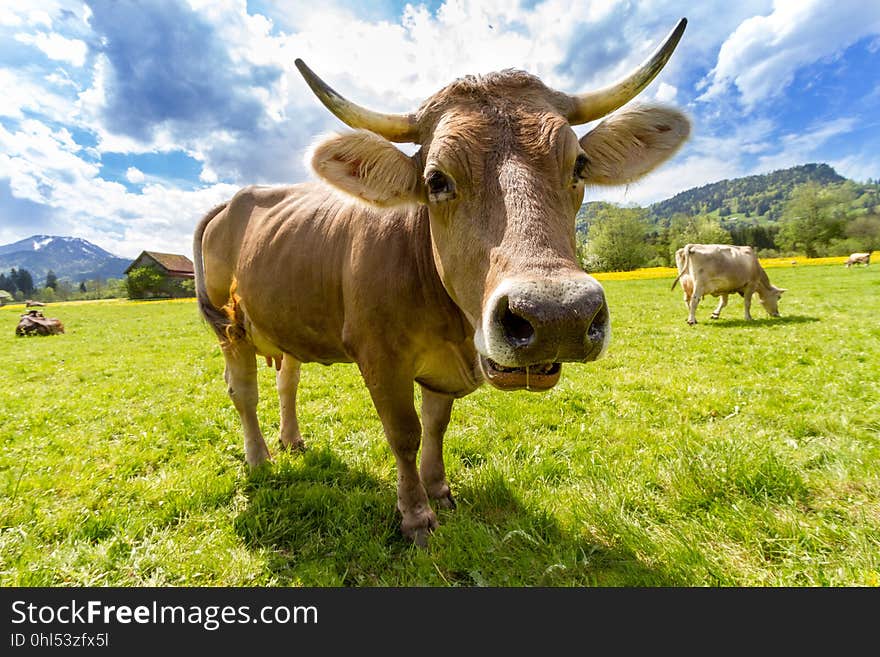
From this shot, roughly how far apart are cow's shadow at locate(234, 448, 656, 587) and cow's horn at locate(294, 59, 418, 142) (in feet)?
8.54

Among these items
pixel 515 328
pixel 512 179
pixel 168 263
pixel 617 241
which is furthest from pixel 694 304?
pixel 168 263

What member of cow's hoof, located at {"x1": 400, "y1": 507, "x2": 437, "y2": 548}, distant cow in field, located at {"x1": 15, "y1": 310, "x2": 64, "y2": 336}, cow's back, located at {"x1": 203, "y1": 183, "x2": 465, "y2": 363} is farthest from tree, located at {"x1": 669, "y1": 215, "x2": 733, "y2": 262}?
cow's hoof, located at {"x1": 400, "y1": 507, "x2": 437, "y2": 548}

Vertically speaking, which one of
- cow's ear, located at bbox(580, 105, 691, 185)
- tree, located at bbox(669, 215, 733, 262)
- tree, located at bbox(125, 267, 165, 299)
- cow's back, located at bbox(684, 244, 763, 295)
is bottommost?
cow's back, located at bbox(684, 244, 763, 295)

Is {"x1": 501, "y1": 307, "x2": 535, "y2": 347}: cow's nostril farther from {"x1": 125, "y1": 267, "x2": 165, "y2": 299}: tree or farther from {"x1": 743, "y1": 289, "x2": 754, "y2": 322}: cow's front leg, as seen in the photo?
{"x1": 125, "y1": 267, "x2": 165, "y2": 299}: tree

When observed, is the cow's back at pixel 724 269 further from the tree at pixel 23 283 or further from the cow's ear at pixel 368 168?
the tree at pixel 23 283

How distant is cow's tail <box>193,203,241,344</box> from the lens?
4133 millimetres

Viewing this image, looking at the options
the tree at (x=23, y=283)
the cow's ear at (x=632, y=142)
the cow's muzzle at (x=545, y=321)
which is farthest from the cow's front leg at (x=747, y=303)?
the tree at (x=23, y=283)

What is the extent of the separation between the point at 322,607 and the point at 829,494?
3437 millimetres

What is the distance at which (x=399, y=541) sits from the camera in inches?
116

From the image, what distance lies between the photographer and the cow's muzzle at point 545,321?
1.59 meters

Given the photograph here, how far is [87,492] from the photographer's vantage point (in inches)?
145

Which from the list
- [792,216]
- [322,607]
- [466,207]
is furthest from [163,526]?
[792,216]

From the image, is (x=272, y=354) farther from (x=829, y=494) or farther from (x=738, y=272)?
(x=738, y=272)

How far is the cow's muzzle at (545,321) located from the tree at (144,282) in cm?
8451
